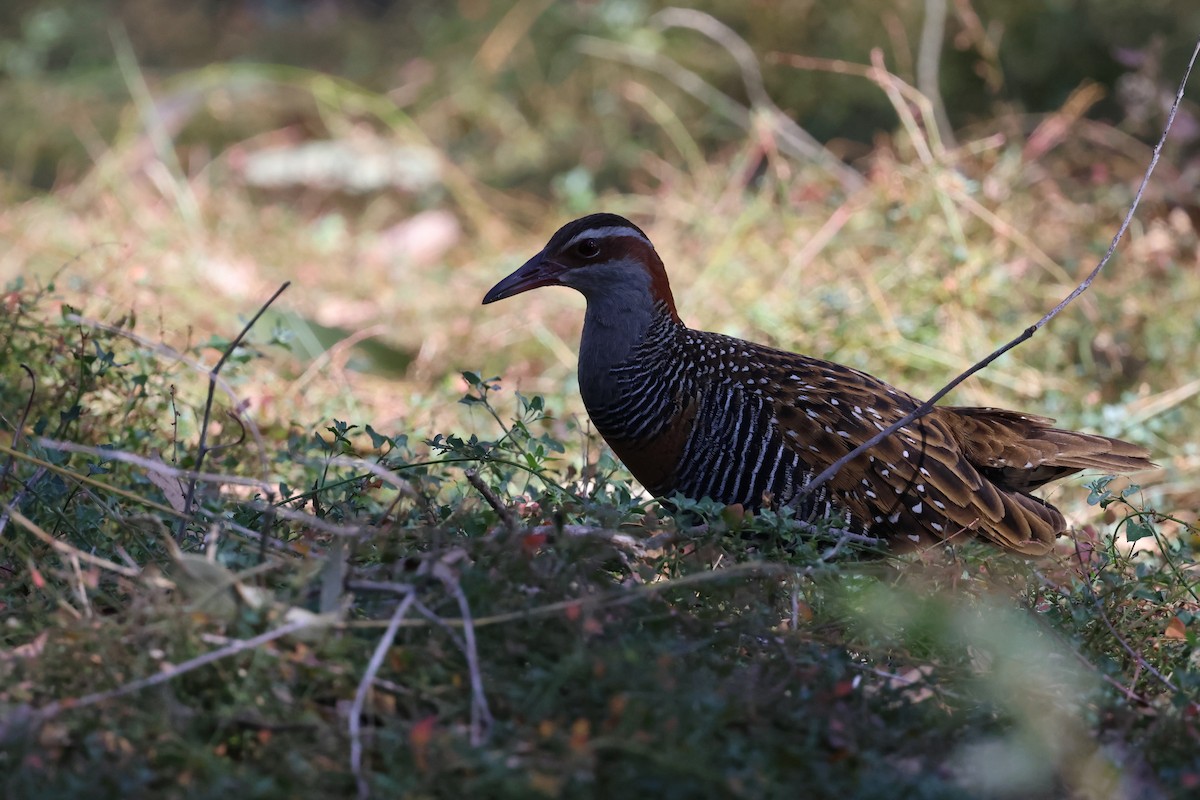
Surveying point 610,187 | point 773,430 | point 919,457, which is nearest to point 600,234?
point 773,430

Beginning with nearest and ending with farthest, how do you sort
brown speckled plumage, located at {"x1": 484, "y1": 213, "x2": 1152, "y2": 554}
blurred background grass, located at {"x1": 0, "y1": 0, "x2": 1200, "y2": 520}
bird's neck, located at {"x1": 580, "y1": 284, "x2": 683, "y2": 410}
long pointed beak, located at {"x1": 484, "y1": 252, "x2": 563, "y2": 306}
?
brown speckled plumage, located at {"x1": 484, "y1": 213, "x2": 1152, "y2": 554}, bird's neck, located at {"x1": 580, "y1": 284, "x2": 683, "y2": 410}, long pointed beak, located at {"x1": 484, "y1": 252, "x2": 563, "y2": 306}, blurred background grass, located at {"x1": 0, "y1": 0, "x2": 1200, "y2": 520}

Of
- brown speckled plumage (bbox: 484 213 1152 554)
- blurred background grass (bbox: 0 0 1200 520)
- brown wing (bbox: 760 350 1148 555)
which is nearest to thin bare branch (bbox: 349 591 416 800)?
brown speckled plumage (bbox: 484 213 1152 554)

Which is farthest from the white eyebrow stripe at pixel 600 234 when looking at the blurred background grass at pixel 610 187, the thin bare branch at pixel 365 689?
the thin bare branch at pixel 365 689

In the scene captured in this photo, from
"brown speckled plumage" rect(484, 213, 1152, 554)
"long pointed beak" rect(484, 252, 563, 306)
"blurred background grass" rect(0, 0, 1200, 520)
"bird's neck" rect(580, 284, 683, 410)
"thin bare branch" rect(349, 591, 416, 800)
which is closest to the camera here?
"thin bare branch" rect(349, 591, 416, 800)

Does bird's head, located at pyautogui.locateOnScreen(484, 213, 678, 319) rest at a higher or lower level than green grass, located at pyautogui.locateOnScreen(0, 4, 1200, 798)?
higher

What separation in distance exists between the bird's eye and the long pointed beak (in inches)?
3.0

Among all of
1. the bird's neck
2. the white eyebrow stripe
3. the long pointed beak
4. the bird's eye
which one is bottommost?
the bird's neck

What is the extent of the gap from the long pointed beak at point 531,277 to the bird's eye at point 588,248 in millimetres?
76

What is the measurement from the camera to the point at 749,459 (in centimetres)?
347

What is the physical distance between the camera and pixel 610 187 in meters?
8.09

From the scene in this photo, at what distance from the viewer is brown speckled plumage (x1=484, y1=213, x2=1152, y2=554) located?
3479mm

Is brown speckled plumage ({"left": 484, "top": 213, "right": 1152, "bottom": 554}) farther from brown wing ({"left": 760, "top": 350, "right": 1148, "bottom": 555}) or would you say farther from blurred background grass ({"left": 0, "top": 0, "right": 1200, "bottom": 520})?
blurred background grass ({"left": 0, "top": 0, "right": 1200, "bottom": 520})

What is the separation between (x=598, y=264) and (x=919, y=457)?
1013 millimetres

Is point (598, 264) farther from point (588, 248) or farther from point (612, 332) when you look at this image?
point (612, 332)
